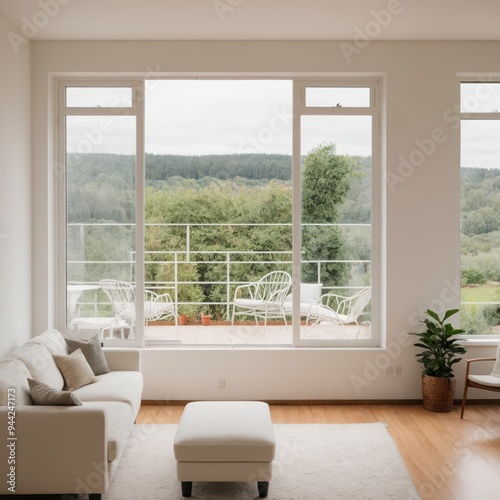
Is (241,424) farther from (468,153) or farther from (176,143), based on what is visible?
(176,143)

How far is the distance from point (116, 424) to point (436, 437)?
2441 mm

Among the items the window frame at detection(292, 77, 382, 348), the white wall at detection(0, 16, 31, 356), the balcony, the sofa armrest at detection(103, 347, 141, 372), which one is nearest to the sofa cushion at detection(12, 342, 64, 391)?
the white wall at detection(0, 16, 31, 356)

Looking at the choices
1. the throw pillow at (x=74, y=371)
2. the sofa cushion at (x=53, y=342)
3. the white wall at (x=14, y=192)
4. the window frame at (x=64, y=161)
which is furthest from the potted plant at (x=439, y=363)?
the white wall at (x=14, y=192)

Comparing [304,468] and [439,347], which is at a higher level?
[439,347]

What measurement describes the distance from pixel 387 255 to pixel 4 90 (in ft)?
11.5

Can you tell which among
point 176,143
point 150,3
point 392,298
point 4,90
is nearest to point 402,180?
point 392,298

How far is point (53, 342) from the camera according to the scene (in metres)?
4.70

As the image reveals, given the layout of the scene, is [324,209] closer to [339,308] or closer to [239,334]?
[339,308]

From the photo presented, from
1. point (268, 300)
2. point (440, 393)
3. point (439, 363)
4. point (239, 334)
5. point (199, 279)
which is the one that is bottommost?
point (440, 393)

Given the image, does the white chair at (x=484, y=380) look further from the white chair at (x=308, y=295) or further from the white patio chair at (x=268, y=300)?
the white patio chair at (x=268, y=300)

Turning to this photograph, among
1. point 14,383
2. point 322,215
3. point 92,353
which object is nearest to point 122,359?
point 92,353

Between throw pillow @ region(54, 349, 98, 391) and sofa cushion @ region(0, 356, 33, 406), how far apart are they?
0.49 metres

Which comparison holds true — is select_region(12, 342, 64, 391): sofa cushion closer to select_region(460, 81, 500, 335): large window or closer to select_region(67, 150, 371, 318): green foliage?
select_region(67, 150, 371, 318): green foliage

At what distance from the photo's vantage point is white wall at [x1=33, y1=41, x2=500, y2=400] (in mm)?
5477
